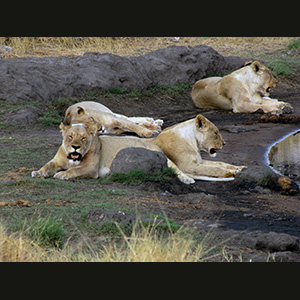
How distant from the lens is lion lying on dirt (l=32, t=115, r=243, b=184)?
27.7 ft

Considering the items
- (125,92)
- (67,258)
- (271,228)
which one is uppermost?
(67,258)

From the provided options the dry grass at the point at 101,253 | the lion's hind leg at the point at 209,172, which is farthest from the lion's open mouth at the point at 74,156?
the dry grass at the point at 101,253

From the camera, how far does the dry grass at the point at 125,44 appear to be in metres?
17.9

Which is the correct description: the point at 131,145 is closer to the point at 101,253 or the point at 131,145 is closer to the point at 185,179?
the point at 185,179

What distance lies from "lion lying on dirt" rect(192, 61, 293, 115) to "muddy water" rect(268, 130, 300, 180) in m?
1.55

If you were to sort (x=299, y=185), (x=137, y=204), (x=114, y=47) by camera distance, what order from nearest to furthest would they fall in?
(x=137, y=204) < (x=299, y=185) < (x=114, y=47)

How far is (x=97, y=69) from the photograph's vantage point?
1537cm

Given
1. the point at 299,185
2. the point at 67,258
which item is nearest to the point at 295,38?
the point at 299,185

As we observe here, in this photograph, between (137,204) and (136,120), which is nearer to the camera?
(137,204)

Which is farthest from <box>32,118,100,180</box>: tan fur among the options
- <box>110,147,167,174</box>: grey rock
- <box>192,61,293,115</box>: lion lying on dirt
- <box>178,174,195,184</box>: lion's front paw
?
<box>192,61,293,115</box>: lion lying on dirt

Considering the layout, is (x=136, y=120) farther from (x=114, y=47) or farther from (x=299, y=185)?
(x=114, y=47)

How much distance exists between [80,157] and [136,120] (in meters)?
4.16

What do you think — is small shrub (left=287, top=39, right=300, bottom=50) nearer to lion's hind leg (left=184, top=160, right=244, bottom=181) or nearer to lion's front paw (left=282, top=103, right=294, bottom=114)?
lion's front paw (left=282, top=103, right=294, bottom=114)

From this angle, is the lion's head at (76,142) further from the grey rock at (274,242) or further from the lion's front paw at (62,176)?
the grey rock at (274,242)
